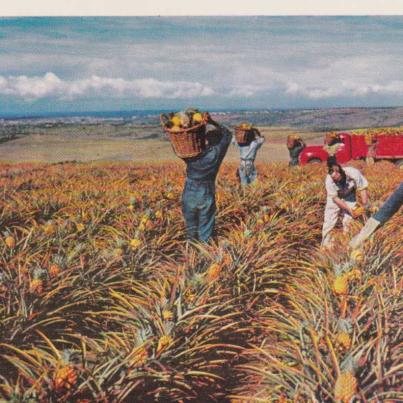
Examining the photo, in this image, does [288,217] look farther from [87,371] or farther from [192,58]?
[87,371]

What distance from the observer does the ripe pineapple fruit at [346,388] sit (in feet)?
Result: 5.73

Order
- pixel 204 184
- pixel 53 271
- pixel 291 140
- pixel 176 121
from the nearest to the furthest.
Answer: pixel 53 271
pixel 176 121
pixel 204 184
pixel 291 140

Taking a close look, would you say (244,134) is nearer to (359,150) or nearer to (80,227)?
(80,227)

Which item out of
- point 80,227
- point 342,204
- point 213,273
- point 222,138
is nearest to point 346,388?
point 213,273

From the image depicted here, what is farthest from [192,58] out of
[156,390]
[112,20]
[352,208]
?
[156,390]

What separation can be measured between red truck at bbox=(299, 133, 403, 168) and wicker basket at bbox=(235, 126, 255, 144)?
535cm

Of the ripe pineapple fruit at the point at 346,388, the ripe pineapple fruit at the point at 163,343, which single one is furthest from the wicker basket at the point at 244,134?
the ripe pineapple fruit at the point at 346,388

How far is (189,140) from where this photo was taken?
13.6 feet

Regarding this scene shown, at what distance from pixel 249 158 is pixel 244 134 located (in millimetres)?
378

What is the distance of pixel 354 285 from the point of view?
3.01 metres

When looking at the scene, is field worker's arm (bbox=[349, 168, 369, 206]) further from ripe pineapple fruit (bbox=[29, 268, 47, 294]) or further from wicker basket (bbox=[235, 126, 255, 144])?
ripe pineapple fruit (bbox=[29, 268, 47, 294])

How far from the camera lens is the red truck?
12.7 m

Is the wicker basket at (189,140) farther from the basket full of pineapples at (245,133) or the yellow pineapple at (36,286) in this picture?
the basket full of pineapples at (245,133)

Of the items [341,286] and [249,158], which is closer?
[341,286]
